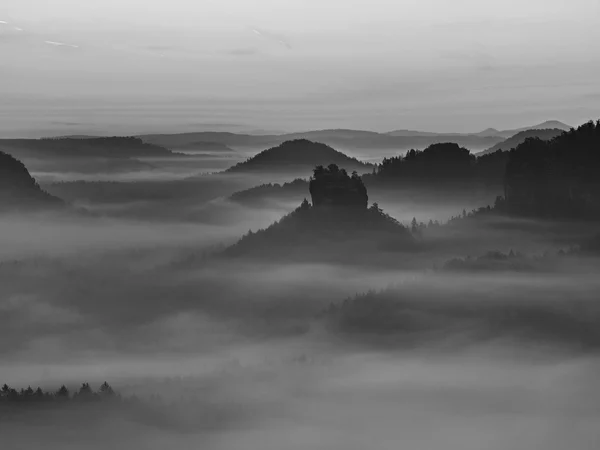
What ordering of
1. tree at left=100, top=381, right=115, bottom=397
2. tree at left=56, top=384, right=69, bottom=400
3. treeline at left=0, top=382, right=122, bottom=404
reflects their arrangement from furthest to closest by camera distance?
1. tree at left=100, top=381, right=115, bottom=397
2. tree at left=56, top=384, right=69, bottom=400
3. treeline at left=0, top=382, right=122, bottom=404

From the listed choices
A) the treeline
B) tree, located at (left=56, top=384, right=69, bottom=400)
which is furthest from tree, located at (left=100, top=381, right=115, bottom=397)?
tree, located at (left=56, top=384, right=69, bottom=400)

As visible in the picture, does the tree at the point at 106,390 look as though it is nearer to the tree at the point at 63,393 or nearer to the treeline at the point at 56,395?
the treeline at the point at 56,395

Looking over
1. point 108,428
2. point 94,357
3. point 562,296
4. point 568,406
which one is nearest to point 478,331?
point 562,296

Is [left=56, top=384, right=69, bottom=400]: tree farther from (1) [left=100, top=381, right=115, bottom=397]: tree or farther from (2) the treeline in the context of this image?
(1) [left=100, top=381, right=115, bottom=397]: tree

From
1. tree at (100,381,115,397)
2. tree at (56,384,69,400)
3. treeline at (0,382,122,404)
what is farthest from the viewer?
tree at (100,381,115,397)

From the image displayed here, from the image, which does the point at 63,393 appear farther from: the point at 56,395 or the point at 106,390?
the point at 106,390

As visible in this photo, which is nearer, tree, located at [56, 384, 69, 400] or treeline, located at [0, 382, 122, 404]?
treeline, located at [0, 382, 122, 404]

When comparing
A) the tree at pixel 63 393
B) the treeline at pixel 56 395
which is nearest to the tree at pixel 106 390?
the treeline at pixel 56 395

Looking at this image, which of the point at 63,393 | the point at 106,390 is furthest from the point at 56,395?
the point at 106,390

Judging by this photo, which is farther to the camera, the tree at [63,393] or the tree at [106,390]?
the tree at [106,390]

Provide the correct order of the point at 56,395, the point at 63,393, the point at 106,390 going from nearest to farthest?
the point at 56,395, the point at 63,393, the point at 106,390

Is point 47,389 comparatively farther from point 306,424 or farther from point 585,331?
point 585,331
